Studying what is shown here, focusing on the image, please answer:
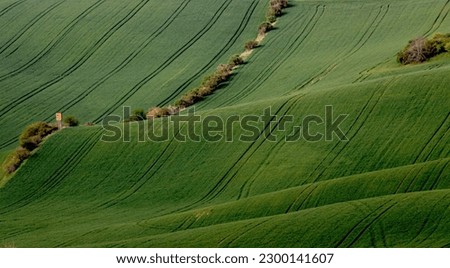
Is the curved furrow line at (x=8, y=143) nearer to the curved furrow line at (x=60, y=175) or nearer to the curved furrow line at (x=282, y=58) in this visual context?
the curved furrow line at (x=60, y=175)

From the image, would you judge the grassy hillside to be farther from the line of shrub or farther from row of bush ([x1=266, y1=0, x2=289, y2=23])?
the line of shrub

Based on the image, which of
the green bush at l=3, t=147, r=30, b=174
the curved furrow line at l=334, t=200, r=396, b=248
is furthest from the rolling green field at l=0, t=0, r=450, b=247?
the green bush at l=3, t=147, r=30, b=174

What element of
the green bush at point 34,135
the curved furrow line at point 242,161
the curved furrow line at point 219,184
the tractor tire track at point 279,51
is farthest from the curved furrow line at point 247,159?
the green bush at point 34,135

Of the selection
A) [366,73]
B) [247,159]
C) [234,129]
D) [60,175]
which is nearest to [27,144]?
[60,175]

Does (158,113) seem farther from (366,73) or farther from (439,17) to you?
(439,17)

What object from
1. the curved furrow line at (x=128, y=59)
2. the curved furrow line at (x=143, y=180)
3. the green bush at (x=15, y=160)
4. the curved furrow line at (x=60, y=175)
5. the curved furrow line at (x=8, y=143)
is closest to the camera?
the curved furrow line at (x=143, y=180)
